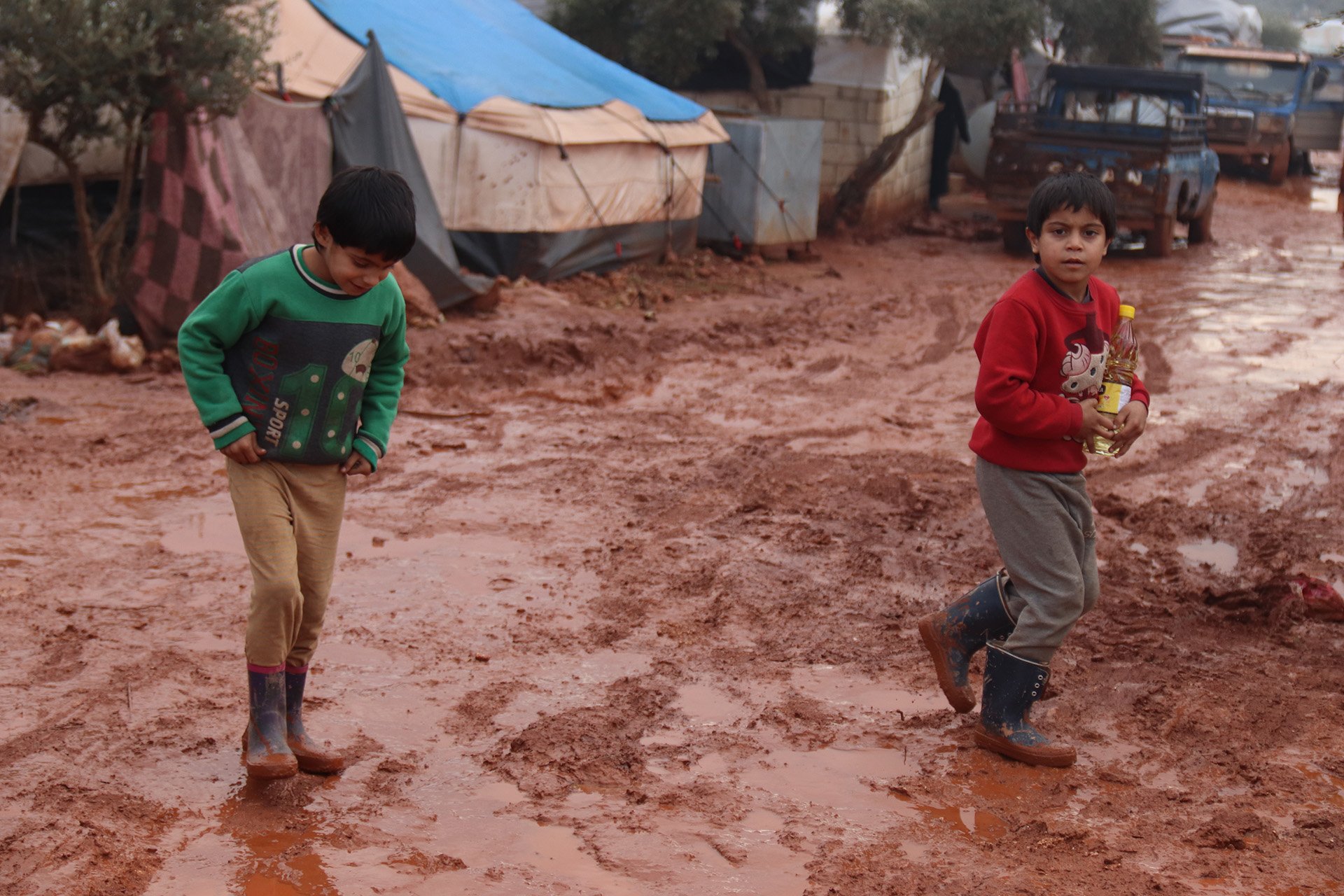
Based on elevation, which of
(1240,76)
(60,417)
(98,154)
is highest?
(1240,76)

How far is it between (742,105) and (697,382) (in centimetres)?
1013

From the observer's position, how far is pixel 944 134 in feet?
64.3

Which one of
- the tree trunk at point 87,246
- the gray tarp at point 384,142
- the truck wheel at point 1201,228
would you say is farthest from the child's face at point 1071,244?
the truck wheel at point 1201,228

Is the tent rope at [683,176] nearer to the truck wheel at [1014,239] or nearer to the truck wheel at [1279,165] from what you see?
the truck wheel at [1014,239]

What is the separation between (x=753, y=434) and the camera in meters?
7.08

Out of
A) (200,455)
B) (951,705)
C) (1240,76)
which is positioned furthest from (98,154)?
(1240,76)

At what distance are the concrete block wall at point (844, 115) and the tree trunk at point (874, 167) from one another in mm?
242

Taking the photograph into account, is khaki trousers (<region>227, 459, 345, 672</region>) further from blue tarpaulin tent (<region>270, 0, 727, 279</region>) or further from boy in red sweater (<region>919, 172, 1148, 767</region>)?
blue tarpaulin tent (<region>270, 0, 727, 279</region>)

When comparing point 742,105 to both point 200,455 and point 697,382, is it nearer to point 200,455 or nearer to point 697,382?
→ point 697,382

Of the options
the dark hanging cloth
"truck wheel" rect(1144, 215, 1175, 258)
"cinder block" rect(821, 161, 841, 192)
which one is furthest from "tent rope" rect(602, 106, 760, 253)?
the dark hanging cloth

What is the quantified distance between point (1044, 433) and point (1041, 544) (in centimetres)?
31

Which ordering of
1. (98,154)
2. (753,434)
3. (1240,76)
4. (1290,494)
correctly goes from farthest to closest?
(1240,76) → (98,154) → (753,434) → (1290,494)

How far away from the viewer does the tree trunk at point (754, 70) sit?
1698cm

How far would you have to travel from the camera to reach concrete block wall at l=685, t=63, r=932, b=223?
56.2ft
